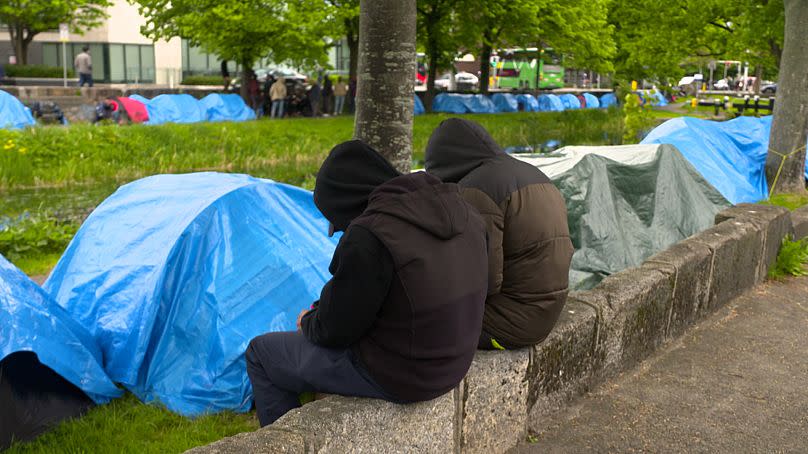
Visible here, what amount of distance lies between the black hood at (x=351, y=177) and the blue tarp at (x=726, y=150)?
7.42 metres

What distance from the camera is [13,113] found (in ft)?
67.2

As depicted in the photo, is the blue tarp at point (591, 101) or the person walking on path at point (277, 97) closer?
the person walking on path at point (277, 97)

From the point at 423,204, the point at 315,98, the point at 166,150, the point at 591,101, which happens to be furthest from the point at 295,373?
the point at 591,101

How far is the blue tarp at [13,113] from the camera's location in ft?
65.4

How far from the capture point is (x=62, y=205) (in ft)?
48.9

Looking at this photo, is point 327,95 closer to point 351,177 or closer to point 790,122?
point 790,122

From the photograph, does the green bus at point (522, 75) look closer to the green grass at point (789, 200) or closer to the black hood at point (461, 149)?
the green grass at point (789, 200)

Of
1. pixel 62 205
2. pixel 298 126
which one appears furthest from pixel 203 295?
pixel 298 126

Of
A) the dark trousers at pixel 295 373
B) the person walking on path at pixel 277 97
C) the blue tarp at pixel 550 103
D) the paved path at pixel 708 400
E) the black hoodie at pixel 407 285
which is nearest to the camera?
the black hoodie at pixel 407 285

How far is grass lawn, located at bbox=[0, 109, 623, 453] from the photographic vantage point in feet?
15.4

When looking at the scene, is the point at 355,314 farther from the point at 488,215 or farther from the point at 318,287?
the point at 318,287

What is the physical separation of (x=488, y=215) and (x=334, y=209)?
0.75 metres

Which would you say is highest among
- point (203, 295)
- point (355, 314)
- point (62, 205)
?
point (355, 314)

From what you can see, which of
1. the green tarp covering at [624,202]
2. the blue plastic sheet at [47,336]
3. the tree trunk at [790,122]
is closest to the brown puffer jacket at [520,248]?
the blue plastic sheet at [47,336]
